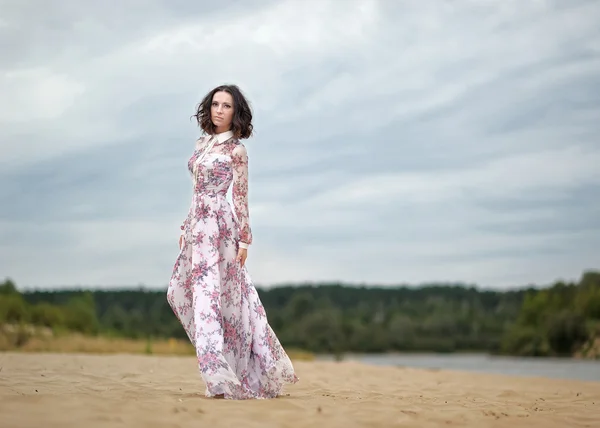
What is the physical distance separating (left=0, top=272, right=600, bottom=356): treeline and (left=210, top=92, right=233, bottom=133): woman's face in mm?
25651

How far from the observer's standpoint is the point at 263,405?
20.9ft

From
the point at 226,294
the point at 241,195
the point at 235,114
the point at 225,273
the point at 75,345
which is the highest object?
the point at 235,114

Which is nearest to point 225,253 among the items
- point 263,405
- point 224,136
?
point 224,136

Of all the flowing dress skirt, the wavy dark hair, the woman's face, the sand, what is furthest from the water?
the woman's face

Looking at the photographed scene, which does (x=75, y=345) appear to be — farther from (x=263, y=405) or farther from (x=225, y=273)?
(x=263, y=405)

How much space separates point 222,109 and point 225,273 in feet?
4.65

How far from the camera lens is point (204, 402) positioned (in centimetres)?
638

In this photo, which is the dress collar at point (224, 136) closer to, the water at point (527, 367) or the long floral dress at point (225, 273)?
the long floral dress at point (225, 273)

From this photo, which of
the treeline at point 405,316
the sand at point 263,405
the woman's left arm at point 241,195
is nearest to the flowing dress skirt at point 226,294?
the woman's left arm at point 241,195

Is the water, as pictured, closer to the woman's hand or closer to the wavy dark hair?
the woman's hand

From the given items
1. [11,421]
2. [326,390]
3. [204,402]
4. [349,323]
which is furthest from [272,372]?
[349,323]

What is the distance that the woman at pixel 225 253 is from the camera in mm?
7086

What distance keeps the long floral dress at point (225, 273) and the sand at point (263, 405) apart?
16.3 inches

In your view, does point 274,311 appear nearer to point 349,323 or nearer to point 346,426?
point 349,323
